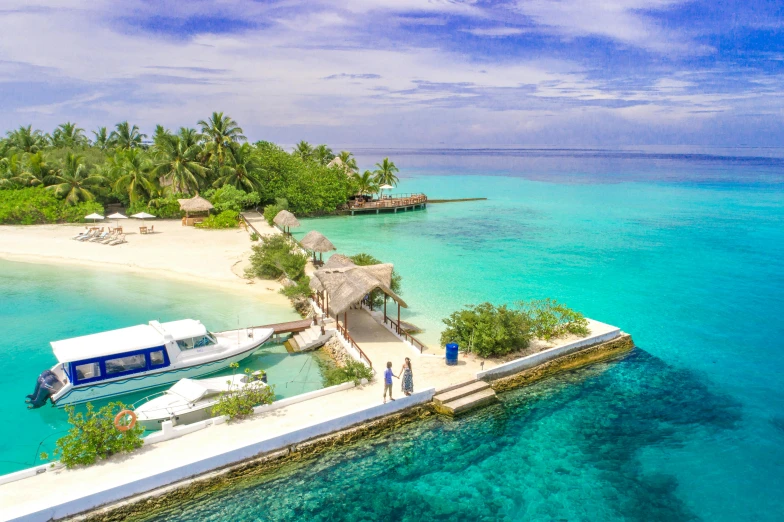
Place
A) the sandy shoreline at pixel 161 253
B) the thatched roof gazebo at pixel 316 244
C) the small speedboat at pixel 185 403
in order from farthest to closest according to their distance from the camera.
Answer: the sandy shoreline at pixel 161 253, the thatched roof gazebo at pixel 316 244, the small speedboat at pixel 185 403

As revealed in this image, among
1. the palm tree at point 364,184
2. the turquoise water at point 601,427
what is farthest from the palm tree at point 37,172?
the palm tree at point 364,184

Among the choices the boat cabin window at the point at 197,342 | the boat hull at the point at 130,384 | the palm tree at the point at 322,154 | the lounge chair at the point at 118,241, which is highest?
the palm tree at the point at 322,154

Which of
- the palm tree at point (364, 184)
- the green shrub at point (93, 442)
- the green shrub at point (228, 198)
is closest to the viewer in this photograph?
the green shrub at point (93, 442)

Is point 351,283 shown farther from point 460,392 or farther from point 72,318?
point 72,318

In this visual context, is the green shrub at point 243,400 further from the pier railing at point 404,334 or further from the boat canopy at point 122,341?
the pier railing at point 404,334

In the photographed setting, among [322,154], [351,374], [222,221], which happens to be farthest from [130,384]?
[322,154]

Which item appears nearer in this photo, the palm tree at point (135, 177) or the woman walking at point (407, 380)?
the woman walking at point (407, 380)

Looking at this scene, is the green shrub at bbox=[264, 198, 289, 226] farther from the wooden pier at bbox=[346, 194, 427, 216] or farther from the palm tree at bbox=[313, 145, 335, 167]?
the palm tree at bbox=[313, 145, 335, 167]
